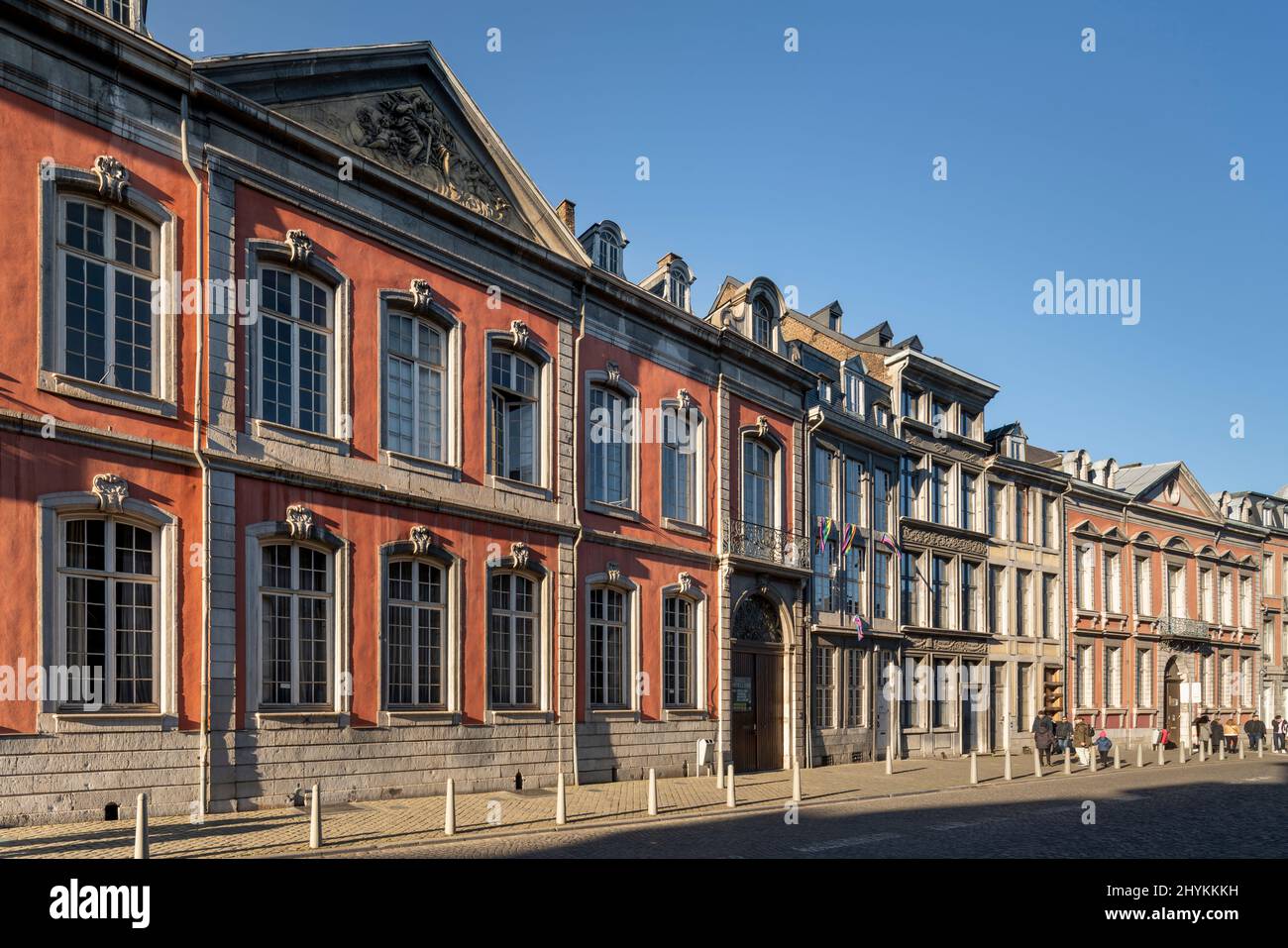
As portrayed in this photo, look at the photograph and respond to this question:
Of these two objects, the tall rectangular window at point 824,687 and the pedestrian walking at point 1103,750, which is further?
the pedestrian walking at point 1103,750

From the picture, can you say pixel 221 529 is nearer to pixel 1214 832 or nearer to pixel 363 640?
pixel 363 640

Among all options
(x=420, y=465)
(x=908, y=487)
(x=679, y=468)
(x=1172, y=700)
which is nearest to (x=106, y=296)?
(x=420, y=465)

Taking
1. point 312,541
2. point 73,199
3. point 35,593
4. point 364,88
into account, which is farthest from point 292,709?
point 364,88

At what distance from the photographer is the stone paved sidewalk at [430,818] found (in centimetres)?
1347

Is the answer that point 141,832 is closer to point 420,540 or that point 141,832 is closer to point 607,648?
point 420,540

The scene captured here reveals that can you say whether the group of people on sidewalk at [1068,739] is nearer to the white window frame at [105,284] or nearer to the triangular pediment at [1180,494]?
the triangular pediment at [1180,494]

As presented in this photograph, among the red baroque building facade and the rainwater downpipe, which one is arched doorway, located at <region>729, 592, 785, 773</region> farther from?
the rainwater downpipe

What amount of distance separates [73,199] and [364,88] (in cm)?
584

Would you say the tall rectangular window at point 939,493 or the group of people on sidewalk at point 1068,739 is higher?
the tall rectangular window at point 939,493

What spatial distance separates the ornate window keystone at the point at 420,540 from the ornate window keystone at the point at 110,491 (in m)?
5.12

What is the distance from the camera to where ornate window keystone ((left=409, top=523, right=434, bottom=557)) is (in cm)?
1964

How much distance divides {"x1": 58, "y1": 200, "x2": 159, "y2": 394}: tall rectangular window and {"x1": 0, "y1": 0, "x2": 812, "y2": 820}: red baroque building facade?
1.8 inches

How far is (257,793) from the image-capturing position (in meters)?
16.8

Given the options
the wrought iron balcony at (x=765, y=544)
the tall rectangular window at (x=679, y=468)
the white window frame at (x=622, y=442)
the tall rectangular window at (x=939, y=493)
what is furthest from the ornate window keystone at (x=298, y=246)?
the tall rectangular window at (x=939, y=493)
